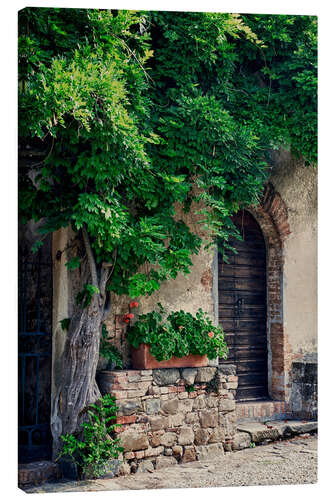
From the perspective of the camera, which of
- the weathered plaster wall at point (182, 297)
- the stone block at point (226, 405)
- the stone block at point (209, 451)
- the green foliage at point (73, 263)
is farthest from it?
the stone block at point (226, 405)

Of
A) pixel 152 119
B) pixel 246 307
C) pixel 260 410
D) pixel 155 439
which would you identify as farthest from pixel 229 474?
pixel 152 119

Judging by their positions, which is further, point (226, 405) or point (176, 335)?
point (226, 405)

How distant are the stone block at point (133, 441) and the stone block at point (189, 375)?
66cm

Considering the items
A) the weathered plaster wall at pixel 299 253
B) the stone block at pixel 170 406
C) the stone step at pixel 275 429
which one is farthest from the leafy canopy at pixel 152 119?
the stone step at pixel 275 429

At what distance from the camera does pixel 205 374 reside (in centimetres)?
595

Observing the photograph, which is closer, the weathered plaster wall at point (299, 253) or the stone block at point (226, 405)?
the stone block at point (226, 405)

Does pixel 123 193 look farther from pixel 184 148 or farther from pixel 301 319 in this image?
pixel 301 319

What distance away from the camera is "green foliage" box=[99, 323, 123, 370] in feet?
18.0

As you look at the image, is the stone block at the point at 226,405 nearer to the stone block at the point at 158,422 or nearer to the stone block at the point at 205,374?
the stone block at the point at 205,374

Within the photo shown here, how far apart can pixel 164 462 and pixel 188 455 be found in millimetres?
271

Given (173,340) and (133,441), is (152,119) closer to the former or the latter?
(173,340)

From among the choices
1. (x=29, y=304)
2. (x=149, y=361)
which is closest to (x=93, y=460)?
(x=149, y=361)

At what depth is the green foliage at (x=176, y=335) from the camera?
5582mm

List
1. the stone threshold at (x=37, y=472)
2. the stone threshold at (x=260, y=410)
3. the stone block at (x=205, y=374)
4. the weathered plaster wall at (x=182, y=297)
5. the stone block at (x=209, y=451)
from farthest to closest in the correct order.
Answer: the stone threshold at (x=260, y=410), the stone block at (x=205, y=374), the stone block at (x=209, y=451), the weathered plaster wall at (x=182, y=297), the stone threshold at (x=37, y=472)
